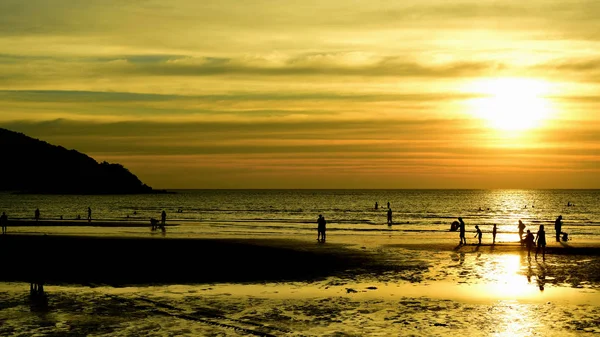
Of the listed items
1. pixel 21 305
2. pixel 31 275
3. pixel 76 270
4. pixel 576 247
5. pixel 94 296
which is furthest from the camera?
pixel 576 247

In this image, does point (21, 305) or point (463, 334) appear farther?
point (21, 305)

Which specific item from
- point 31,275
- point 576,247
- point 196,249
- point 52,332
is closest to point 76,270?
point 31,275

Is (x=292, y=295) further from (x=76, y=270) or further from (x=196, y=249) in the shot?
(x=196, y=249)

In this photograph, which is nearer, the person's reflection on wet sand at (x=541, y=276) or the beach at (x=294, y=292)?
the beach at (x=294, y=292)

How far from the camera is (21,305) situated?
22.1 meters

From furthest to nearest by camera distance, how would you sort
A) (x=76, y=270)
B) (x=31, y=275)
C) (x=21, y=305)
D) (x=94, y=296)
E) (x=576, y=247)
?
(x=576, y=247)
(x=76, y=270)
(x=31, y=275)
(x=94, y=296)
(x=21, y=305)

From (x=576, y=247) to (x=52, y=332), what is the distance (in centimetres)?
3725

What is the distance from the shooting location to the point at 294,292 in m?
25.4

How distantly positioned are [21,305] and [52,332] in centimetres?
442

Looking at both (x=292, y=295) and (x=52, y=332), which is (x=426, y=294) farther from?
(x=52, y=332)

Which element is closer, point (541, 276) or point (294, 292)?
point (294, 292)

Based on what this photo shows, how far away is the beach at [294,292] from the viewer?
1934cm

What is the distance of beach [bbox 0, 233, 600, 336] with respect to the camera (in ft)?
63.5

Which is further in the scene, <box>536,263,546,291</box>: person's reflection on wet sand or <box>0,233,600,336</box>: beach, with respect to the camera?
<box>536,263,546,291</box>: person's reflection on wet sand
